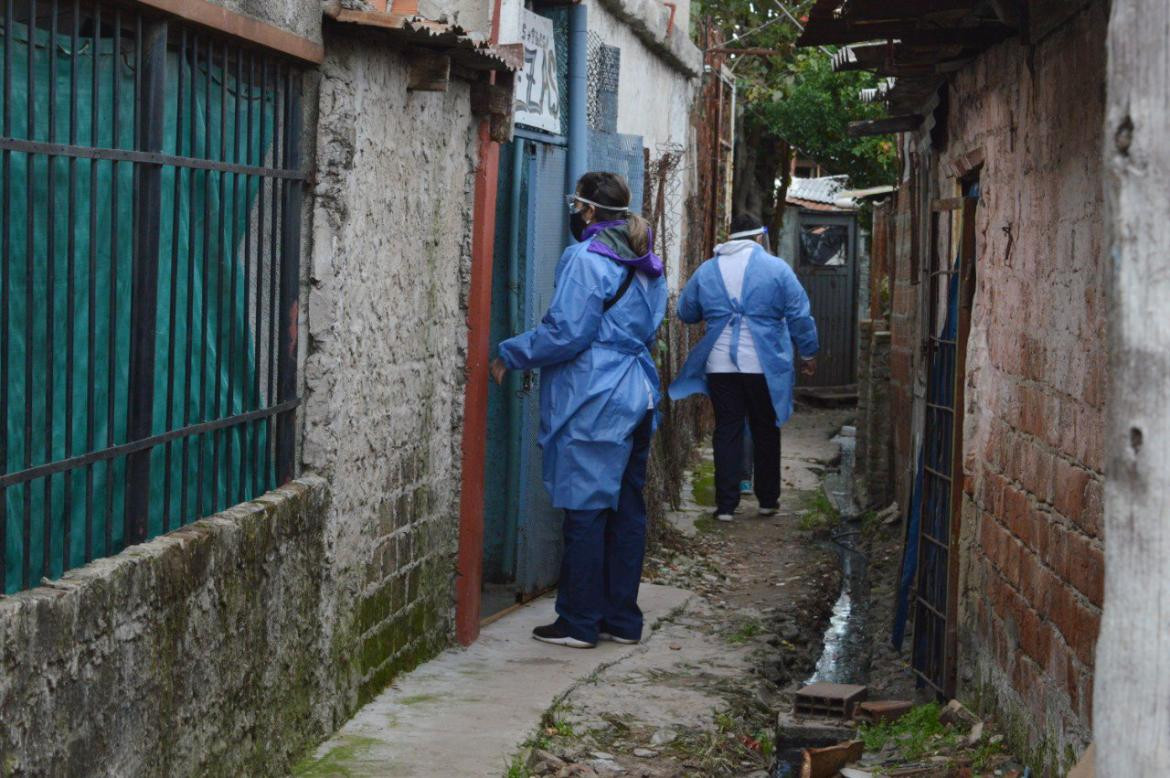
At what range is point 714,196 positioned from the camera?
14.2 metres

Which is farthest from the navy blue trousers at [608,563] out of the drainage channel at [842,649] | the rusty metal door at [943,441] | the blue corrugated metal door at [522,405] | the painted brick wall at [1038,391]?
the painted brick wall at [1038,391]

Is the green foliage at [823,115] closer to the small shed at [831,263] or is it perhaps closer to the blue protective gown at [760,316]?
the small shed at [831,263]

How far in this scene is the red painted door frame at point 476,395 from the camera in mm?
6332

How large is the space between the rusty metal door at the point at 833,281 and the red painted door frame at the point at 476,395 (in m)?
13.5

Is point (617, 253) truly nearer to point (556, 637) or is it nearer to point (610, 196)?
point (610, 196)

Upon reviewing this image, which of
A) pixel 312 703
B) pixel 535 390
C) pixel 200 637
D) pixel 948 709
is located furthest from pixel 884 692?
pixel 200 637

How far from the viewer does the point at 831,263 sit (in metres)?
20.3

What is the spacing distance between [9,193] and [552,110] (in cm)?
440

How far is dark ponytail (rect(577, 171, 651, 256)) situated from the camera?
6.64 metres

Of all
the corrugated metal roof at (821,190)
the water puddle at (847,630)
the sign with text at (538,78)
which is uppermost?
the corrugated metal roof at (821,190)

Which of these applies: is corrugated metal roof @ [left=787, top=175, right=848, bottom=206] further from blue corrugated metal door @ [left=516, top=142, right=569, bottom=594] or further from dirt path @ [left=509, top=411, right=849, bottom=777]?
blue corrugated metal door @ [left=516, top=142, right=569, bottom=594]

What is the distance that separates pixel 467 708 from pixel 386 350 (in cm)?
123

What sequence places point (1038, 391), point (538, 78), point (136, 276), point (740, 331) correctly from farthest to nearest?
point (740, 331) → point (538, 78) → point (1038, 391) → point (136, 276)

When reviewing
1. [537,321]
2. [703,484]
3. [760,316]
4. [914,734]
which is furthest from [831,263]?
[914,734]
